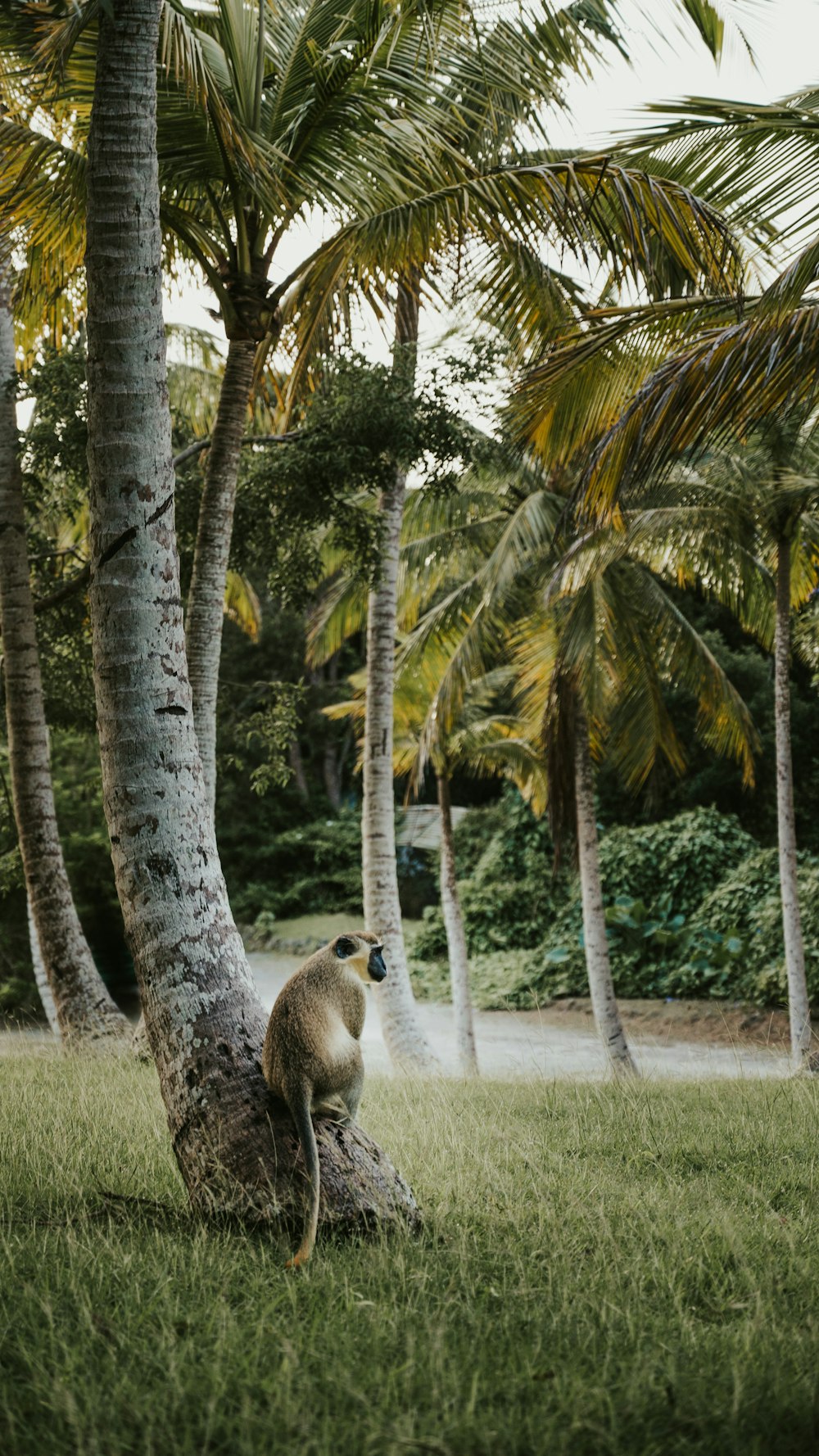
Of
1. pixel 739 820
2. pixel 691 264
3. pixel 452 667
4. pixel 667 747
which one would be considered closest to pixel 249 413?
pixel 452 667

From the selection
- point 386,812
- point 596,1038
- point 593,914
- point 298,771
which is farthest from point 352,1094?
point 298,771

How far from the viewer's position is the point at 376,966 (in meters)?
4.11

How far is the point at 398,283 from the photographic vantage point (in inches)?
361

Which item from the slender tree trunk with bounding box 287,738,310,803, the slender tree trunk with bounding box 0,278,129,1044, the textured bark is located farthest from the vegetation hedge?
the textured bark

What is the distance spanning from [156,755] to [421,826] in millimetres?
22748

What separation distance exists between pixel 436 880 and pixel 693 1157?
69.8ft

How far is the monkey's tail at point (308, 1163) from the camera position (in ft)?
11.5

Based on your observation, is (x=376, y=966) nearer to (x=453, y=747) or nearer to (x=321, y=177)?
(x=321, y=177)

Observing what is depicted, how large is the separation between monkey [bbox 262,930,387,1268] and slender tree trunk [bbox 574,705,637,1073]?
929 cm

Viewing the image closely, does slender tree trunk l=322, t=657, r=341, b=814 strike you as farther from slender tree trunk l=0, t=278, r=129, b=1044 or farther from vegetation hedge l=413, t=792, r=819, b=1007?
slender tree trunk l=0, t=278, r=129, b=1044

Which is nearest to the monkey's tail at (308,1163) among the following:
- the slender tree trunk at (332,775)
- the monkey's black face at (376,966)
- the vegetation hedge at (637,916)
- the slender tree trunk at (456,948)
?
the monkey's black face at (376,966)

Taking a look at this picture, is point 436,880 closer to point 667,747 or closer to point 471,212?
point 667,747

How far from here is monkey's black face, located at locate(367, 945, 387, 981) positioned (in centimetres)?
409

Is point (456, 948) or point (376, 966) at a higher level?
point (376, 966)
